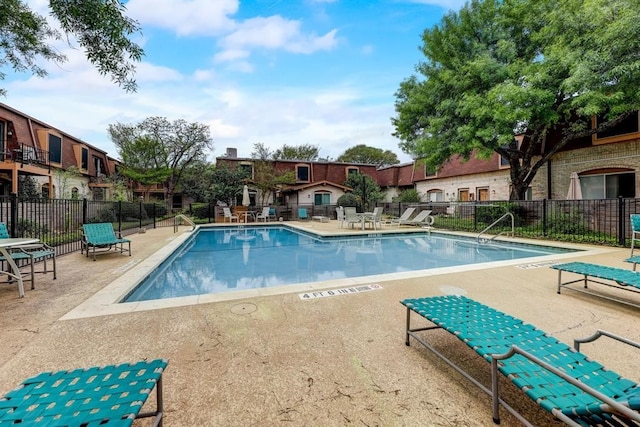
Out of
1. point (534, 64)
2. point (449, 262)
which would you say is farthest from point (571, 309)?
point (534, 64)

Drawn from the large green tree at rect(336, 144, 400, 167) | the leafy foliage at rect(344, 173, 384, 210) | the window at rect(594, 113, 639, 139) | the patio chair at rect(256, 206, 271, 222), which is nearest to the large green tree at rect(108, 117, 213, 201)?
the patio chair at rect(256, 206, 271, 222)

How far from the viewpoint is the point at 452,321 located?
2.21 metres

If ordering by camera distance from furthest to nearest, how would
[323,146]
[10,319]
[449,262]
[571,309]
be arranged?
[323,146] → [449,262] → [571,309] → [10,319]

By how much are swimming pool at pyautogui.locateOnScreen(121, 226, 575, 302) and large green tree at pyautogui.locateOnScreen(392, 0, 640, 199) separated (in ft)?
15.2

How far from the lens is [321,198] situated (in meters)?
22.1

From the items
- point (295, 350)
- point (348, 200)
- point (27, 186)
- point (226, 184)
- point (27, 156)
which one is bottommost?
point (295, 350)

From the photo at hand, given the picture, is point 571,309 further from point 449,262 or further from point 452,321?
point 449,262

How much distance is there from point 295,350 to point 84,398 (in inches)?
58.9

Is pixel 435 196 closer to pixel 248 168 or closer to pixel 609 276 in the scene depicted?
pixel 248 168

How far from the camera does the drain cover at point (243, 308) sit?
3.40 metres

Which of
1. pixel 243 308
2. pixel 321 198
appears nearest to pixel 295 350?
pixel 243 308

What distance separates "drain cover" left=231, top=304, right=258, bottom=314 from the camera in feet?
11.1

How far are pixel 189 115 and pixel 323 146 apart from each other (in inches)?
719

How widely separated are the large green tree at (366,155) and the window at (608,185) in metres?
26.5
